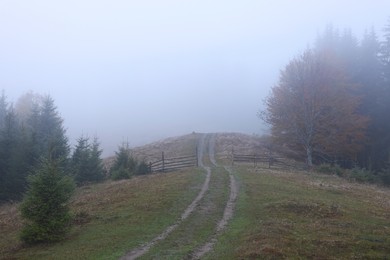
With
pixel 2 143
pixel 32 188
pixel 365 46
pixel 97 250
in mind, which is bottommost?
pixel 97 250

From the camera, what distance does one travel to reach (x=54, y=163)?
23.7 meters

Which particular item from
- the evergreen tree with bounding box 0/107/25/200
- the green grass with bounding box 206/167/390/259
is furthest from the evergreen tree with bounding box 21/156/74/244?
the evergreen tree with bounding box 0/107/25/200

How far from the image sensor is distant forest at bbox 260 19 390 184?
2076 inches

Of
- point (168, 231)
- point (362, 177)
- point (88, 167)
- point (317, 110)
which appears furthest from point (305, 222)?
point (88, 167)

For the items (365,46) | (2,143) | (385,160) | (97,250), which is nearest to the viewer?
(97,250)

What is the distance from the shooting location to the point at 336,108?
175 ft

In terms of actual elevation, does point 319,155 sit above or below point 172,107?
below

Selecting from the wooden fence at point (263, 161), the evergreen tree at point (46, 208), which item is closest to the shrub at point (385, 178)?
the wooden fence at point (263, 161)

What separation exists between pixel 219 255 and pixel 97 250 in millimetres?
5671

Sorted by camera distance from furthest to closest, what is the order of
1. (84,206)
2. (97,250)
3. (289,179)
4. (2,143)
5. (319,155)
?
(319,155)
(2,143)
(289,179)
(84,206)
(97,250)

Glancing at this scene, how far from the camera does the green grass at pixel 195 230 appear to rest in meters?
17.0

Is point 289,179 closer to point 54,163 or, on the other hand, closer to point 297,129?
point 297,129

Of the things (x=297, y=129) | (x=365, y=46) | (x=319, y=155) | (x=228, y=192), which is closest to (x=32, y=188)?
(x=228, y=192)

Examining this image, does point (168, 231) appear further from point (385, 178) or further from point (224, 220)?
point (385, 178)
